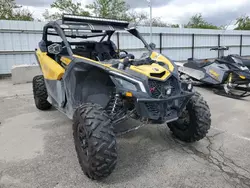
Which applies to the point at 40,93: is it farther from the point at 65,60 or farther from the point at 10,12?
the point at 10,12

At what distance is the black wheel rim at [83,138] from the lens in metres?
2.41

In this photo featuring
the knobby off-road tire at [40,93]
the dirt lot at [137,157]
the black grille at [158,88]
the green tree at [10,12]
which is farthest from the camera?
the green tree at [10,12]

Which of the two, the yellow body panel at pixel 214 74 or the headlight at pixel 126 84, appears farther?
the yellow body panel at pixel 214 74

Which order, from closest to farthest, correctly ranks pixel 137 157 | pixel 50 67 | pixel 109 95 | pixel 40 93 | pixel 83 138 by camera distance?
pixel 83 138 < pixel 137 157 < pixel 109 95 < pixel 50 67 < pixel 40 93

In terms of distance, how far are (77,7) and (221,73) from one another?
19738mm

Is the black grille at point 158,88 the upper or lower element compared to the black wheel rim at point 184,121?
upper

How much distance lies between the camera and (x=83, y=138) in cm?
248

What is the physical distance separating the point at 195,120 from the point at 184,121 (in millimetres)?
210

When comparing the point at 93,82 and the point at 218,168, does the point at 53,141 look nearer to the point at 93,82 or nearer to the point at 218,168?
the point at 93,82

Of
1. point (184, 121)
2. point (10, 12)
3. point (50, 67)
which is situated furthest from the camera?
point (10, 12)

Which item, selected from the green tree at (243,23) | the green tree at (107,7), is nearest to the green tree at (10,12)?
the green tree at (107,7)

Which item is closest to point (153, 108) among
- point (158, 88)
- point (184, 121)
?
point (158, 88)

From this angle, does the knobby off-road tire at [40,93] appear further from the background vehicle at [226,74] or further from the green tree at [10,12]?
the green tree at [10,12]

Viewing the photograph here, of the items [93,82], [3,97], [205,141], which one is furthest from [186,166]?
[3,97]
